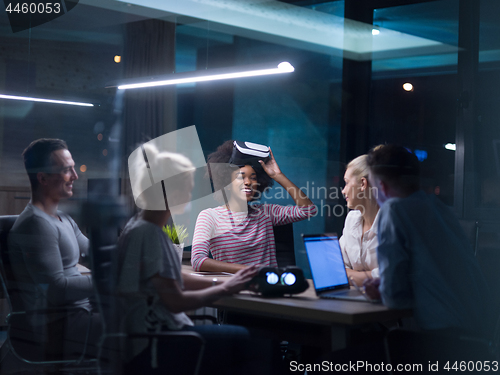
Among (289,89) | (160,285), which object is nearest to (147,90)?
(160,285)

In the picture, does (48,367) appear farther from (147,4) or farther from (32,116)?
(147,4)

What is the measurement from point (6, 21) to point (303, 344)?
2184mm

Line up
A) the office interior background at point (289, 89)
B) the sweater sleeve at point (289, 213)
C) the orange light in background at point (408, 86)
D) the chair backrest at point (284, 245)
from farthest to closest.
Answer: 1. the orange light in background at point (408, 86)
2. the sweater sleeve at point (289, 213)
3. the office interior background at point (289, 89)
4. the chair backrest at point (284, 245)

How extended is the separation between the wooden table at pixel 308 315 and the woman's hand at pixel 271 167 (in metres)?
0.73

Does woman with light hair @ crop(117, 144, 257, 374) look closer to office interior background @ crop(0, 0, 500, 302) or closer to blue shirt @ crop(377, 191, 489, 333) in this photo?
A: office interior background @ crop(0, 0, 500, 302)

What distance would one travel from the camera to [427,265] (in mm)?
1612

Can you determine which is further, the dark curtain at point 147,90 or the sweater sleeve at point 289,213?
the sweater sleeve at point 289,213

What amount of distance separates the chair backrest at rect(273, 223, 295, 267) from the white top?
0.23m

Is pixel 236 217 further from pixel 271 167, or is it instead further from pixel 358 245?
pixel 358 245

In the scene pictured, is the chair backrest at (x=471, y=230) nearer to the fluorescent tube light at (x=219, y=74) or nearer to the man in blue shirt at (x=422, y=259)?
the man in blue shirt at (x=422, y=259)

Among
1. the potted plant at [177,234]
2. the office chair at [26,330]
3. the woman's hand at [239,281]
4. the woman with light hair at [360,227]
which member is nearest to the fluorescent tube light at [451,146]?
the woman with light hair at [360,227]

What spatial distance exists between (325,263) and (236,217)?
52 centimetres

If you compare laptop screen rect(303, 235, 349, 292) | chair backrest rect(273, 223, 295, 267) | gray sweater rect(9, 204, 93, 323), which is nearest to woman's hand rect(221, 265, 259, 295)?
chair backrest rect(273, 223, 295, 267)

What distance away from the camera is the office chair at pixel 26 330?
1.89m
